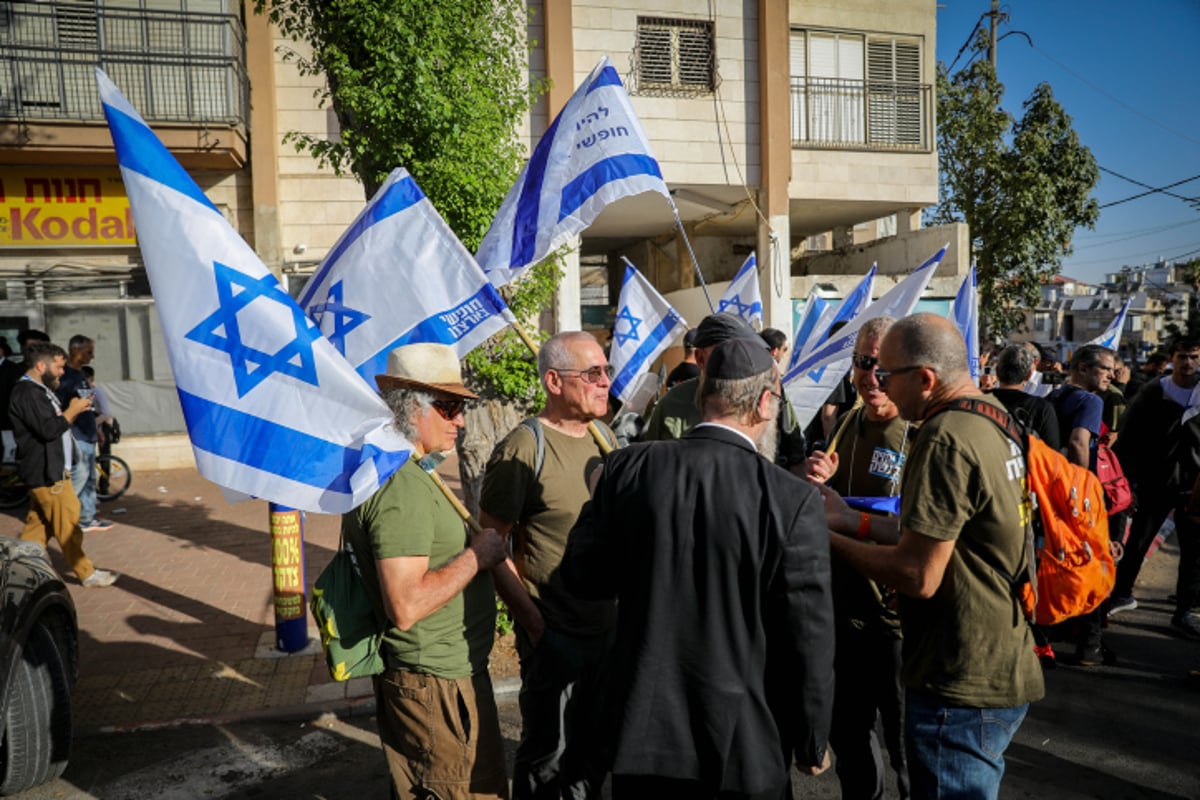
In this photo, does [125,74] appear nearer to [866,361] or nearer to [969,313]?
[969,313]

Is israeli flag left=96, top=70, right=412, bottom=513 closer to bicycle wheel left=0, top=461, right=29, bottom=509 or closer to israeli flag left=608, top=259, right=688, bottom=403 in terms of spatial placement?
israeli flag left=608, top=259, right=688, bottom=403

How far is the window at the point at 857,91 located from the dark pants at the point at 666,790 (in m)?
14.8

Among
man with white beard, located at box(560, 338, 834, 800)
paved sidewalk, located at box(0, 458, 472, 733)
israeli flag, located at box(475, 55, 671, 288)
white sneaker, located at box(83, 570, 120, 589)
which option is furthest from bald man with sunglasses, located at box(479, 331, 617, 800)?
white sneaker, located at box(83, 570, 120, 589)

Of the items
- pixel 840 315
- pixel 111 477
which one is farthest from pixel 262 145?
pixel 840 315

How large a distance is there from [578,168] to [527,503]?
1962mm

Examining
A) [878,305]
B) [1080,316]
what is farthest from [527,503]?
[1080,316]

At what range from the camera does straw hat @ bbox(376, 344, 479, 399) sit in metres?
2.76

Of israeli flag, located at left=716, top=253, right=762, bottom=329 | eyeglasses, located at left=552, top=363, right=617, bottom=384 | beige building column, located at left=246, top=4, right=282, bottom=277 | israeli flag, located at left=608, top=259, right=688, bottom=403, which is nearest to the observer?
eyeglasses, located at left=552, top=363, right=617, bottom=384

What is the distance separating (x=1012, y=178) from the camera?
1669 cm

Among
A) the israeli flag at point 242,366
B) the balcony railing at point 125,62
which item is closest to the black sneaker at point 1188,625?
the israeli flag at point 242,366

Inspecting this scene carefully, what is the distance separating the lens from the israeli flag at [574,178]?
4176 millimetres

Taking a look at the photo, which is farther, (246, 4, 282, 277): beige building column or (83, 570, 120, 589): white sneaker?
(246, 4, 282, 277): beige building column

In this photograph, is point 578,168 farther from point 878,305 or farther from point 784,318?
point 784,318

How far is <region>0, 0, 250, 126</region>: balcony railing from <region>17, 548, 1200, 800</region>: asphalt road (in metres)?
10.5
